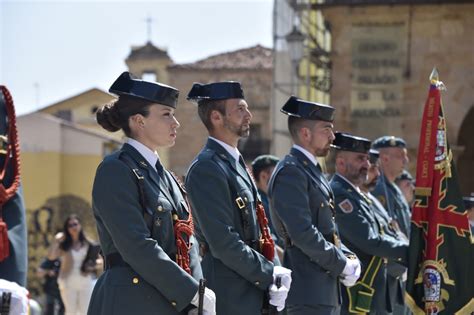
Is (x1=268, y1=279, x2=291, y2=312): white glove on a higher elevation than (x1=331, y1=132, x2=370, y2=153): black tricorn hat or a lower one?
lower

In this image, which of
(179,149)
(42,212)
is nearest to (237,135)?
(42,212)

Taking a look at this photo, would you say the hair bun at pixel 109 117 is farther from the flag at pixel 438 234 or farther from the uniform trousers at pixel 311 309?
the flag at pixel 438 234

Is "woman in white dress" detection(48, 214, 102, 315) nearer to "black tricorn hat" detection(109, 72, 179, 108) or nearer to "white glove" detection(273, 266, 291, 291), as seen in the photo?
"white glove" detection(273, 266, 291, 291)

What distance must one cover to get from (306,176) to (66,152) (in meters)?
22.1

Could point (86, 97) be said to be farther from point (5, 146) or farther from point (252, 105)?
point (5, 146)

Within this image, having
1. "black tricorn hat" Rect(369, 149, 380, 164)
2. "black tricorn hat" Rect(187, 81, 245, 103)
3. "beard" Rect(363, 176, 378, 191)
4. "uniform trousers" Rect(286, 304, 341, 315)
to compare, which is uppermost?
"black tricorn hat" Rect(187, 81, 245, 103)

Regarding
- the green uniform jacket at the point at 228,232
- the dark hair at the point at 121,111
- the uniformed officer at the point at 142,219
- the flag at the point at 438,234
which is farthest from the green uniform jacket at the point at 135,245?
the flag at the point at 438,234

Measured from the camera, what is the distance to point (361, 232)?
26.1 feet

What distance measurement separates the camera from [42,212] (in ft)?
88.3

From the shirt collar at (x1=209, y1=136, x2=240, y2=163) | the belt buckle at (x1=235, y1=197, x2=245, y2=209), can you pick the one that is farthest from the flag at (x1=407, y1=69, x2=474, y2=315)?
the belt buckle at (x1=235, y1=197, x2=245, y2=209)

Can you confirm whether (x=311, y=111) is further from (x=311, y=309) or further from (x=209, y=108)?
(x=311, y=309)

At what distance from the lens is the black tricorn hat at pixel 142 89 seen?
523 centimetres

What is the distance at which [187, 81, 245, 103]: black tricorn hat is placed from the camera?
6258 mm

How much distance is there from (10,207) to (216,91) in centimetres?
166
